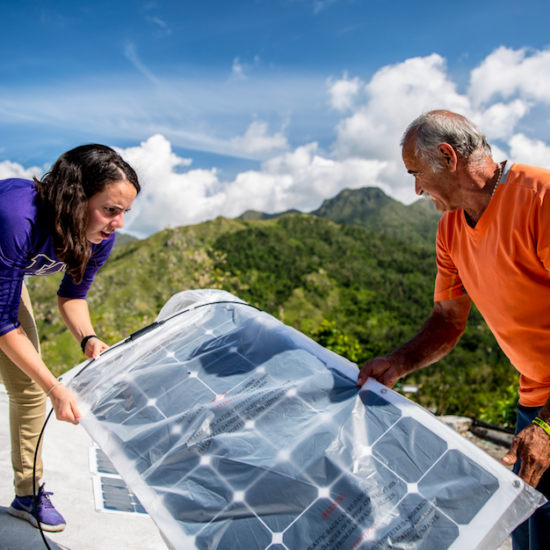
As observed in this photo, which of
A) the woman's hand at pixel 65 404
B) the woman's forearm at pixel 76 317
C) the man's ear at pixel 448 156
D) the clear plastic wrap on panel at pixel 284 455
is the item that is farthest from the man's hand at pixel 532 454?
the woman's forearm at pixel 76 317

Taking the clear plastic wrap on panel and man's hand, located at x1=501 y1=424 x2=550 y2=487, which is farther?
man's hand, located at x1=501 y1=424 x2=550 y2=487

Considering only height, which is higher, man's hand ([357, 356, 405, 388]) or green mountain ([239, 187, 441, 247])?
green mountain ([239, 187, 441, 247])

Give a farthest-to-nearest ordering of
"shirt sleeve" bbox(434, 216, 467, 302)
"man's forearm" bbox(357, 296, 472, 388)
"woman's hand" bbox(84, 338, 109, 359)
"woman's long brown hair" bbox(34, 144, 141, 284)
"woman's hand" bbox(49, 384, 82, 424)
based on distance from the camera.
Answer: "woman's hand" bbox(84, 338, 109, 359), "shirt sleeve" bbox(434, 216, 467, 302), "man's forearm" bbox(357, 296, 472, 388), "woman's long brown hair" bbox(34, 144, 141, 284), "woman's hand" bbox(49, 384, 82, 424)

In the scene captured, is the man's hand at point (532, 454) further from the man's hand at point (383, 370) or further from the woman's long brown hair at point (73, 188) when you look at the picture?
the woman's long brown hair at point (73, 188)

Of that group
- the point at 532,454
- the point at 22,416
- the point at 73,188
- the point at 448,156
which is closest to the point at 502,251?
the point at 448,156

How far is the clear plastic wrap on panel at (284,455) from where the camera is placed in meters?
1.07

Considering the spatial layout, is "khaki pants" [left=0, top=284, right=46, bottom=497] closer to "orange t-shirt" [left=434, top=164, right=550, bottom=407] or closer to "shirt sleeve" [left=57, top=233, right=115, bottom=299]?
"shirt sleeve" [left=57, top=233, right=115, bottom=299]

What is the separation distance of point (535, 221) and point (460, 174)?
311 millimetres

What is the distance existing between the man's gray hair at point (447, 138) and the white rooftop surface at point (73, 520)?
2.08 metres

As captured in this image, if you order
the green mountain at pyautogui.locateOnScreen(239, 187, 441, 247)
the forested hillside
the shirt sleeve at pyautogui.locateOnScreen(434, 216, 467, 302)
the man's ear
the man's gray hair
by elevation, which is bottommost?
the forested hillside

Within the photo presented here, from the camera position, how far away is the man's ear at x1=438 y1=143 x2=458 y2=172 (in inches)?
57.5

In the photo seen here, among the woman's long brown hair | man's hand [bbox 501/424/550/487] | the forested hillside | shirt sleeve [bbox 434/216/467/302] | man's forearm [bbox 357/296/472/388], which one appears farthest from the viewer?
the forested hillside

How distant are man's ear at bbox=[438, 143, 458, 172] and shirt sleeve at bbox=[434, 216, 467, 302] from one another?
1.12 ft

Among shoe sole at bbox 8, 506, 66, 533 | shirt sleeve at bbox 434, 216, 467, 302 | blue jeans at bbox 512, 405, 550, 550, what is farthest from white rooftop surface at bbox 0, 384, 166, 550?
shirt sleeve at bbox 434, 216, 467, 302
